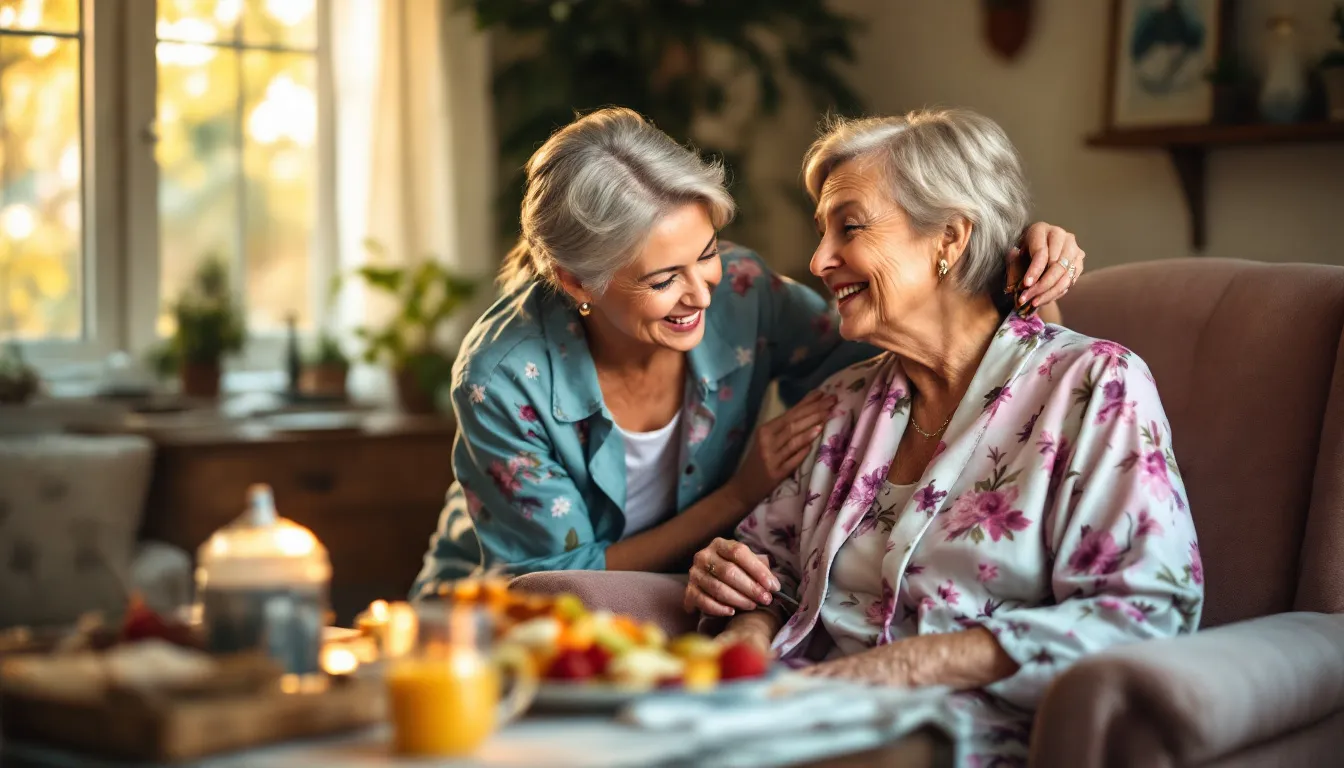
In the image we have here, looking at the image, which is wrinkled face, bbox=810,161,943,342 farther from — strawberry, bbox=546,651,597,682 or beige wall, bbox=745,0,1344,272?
beige wall, bbox=745,0,1344,272

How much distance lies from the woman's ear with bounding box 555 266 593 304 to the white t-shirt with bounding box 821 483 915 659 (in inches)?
21.6

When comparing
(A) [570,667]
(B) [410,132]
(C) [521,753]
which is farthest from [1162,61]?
(C) [521,753]

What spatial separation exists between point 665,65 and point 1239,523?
2.61 meters

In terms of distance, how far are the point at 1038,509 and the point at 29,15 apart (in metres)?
3.12

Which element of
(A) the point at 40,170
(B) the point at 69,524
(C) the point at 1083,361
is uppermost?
(A) the point at 40,170

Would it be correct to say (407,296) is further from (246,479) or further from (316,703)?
(316,703)

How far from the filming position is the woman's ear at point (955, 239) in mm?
1819

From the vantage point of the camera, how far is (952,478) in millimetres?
1720

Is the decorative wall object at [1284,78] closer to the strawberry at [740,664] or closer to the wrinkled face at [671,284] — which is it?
the wrinkled face at [671,284]

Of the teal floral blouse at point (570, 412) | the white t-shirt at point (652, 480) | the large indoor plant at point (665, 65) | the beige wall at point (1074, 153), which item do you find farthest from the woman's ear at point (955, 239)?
the large indoor plant at point (665, 65)

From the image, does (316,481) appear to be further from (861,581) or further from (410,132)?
(861,581)

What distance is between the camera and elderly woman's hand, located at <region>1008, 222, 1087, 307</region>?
1.77 metres

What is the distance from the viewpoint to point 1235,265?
198cm

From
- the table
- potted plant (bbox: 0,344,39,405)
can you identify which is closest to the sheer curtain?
potted plant (bbox: 0,344,39,405)
